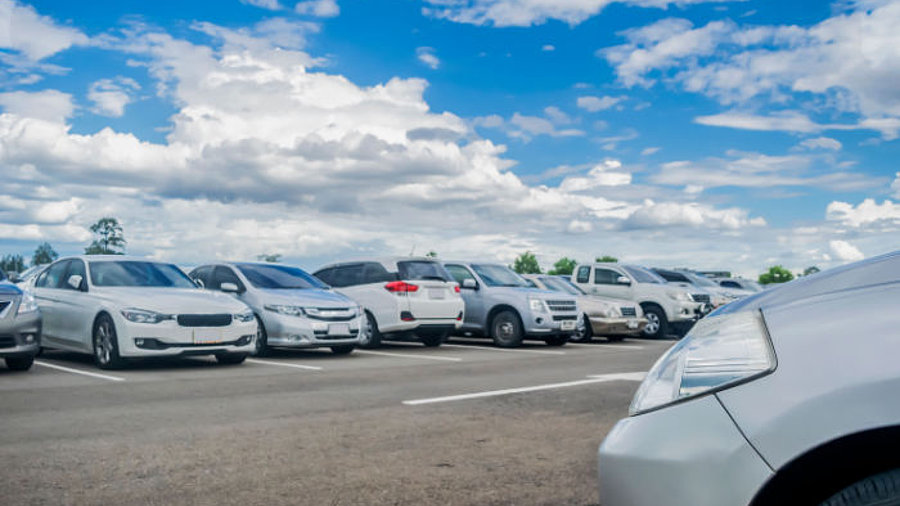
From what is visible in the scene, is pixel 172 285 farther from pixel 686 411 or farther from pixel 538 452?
pixel 686 411

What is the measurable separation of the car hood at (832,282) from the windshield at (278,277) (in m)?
12.2

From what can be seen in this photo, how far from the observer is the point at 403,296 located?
50.3ft

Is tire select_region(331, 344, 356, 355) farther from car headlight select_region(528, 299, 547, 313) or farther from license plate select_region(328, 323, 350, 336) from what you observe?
car headlight select_region(528, 299, 547, 313)

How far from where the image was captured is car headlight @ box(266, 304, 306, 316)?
13.3 meters

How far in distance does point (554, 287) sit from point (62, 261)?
11.0 metres

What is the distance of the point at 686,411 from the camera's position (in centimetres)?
205

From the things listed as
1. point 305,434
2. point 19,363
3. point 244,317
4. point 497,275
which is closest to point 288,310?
point 244,317

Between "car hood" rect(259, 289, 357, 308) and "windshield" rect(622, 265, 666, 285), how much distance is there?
9.89 meters

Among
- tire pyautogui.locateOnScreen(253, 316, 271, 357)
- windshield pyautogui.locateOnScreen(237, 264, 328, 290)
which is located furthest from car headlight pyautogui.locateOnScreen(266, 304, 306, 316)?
windshield pyautogui.locateOnScreen(237, 264, 328, 290)

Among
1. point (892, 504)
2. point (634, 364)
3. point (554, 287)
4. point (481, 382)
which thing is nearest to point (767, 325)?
point (892, 504)

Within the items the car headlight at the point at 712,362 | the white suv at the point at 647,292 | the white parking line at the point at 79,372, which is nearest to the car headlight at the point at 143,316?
the white parking line at the point at 79,372

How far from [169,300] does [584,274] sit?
12.8m

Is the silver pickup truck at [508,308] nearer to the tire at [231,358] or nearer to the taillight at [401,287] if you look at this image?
the taillight at [401,287]

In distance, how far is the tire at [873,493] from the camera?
1.80 metres
